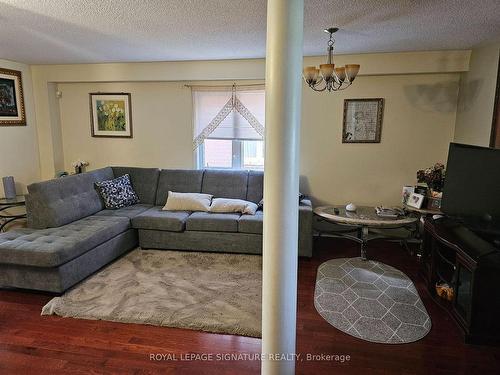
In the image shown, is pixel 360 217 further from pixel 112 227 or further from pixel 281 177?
pixel 112 227

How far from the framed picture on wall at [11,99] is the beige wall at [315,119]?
10.5 inches

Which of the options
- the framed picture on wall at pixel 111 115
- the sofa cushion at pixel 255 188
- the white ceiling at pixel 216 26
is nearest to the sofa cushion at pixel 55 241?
the sofa cushion at pixel 255 188

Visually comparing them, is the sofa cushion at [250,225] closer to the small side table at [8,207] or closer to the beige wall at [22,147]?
the small side table at [8,207]

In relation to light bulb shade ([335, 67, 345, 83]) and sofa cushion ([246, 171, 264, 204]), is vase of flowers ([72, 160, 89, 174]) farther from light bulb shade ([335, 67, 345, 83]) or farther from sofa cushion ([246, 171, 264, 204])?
light bulb shade ([335, 67, 345, 83])

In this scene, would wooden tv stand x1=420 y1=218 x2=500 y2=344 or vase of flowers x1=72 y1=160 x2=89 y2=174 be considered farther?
vase of flowers x1=72 y1=160 x2=89 y2=174

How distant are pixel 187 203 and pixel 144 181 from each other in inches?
35.8

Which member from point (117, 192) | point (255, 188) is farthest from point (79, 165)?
point (255, 188)

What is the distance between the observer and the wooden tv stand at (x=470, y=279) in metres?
2.31

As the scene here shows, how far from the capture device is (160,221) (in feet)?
13.0

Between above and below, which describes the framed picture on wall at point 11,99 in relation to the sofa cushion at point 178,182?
above

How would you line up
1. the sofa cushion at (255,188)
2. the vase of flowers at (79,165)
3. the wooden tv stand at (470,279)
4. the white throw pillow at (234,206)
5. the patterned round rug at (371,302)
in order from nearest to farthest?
the wooden tv stand at (470,279), the patterned round rug at (371,302), the white throw pillow at (234,206), the sofa cushion at (255,188), the vase of flowers at (79,165)

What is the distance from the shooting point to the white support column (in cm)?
153

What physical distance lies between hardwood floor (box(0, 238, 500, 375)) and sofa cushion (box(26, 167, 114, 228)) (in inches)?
41.2

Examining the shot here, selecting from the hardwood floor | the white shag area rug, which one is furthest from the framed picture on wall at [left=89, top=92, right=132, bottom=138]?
the hardwood floor
